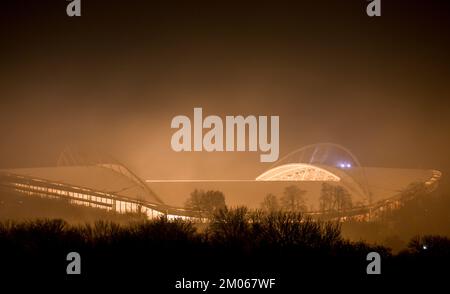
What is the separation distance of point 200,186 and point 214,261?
46526 mm

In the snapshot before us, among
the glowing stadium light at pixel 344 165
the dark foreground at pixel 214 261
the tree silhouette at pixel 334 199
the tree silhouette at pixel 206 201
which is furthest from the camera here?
the glowing stadium light at pixel 344 165

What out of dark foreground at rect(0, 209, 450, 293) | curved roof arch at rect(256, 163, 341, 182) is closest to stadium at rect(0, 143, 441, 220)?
curved roof arch at rect(256, 163, 341, 182)

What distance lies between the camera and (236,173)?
83812mm

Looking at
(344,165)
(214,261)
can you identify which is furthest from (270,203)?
(214,261)

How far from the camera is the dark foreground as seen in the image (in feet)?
69.1

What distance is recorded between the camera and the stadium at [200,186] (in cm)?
5994

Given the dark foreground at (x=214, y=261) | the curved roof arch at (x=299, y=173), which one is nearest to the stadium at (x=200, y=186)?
the curved roof arch at (x=299, y=173)

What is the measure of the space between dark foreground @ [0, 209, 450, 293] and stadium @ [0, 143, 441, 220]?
27951mm

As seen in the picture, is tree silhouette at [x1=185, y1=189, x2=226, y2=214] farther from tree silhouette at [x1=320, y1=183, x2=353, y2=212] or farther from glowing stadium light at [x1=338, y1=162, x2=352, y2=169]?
glowing stadium light at [x1=338, y1=162, x2=352, y2=169]

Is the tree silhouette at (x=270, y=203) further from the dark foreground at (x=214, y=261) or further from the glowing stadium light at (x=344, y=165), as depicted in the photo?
the dark foreground at (x=214, y=261)

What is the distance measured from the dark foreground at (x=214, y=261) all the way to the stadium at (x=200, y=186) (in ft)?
91.7

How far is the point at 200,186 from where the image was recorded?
69.0 m

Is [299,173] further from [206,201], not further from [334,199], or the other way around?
[206,201]
